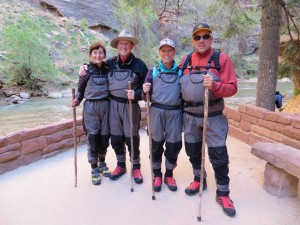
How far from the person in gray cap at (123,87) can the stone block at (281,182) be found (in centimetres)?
154

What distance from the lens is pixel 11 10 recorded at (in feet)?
90.7

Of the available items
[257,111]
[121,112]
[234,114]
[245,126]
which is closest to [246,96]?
[234,114]

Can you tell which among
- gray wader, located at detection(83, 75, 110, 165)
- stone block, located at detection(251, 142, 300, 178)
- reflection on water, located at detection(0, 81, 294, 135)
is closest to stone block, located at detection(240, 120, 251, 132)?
stone block, located at detection(251, 142, 300, 178)

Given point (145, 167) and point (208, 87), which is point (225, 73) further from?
point (145, 167)

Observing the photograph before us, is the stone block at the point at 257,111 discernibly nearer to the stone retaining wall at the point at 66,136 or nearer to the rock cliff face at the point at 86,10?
the stone retaining wall at the point at 66,136

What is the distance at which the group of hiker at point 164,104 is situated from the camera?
9.11 ft

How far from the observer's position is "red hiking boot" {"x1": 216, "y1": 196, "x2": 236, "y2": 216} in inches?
107

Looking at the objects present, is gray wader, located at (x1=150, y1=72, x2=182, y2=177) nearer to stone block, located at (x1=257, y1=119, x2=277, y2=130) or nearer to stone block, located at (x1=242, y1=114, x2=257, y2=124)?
stone block, located at (x1=257, y1=119, x2=277, y2=130)

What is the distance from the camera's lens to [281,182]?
3.01m

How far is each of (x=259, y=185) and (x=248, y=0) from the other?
5934mm

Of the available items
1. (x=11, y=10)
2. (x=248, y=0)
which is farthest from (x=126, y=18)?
(x=248, y=0)

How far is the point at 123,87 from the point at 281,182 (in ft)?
6.87

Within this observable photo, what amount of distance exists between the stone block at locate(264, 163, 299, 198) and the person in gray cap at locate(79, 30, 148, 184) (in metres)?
1.54

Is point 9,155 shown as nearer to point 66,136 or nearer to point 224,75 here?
point 66,136
